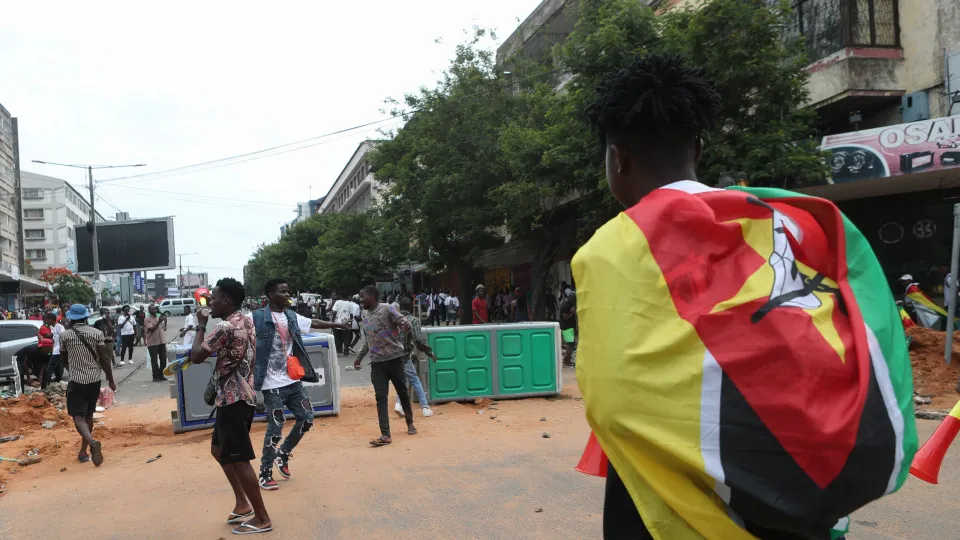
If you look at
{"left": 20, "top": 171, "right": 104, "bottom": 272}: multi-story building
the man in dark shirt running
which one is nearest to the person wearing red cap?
the man in dark shirt running

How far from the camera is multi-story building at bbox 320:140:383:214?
66062mm

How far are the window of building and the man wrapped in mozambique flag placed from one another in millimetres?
14004

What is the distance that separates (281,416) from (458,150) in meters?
17.8

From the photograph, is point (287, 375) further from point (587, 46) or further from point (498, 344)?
point (587, 46)

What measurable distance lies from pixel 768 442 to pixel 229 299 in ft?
15.1

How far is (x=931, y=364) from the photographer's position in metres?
9.88

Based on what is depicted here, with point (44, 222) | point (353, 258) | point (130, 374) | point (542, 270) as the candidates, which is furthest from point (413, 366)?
Answer: point (44, 222)

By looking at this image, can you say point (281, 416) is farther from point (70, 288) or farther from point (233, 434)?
point (70, 288)

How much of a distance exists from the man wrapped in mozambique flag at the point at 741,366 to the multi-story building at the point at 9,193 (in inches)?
2471

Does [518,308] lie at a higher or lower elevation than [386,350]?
lower

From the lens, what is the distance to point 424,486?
6008 mm

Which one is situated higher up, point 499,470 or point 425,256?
point 425,256

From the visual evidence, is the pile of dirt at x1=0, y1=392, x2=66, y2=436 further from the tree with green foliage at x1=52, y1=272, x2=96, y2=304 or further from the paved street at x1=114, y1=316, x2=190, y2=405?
the tree with green foliage at x1=52, y1=272, x2=96, y2=304

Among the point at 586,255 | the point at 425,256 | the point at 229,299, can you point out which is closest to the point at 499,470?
the point at 229,299
